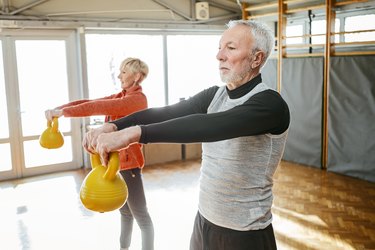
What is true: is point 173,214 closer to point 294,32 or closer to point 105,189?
point 105,189

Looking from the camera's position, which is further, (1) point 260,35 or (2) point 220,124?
(1) point 260,35

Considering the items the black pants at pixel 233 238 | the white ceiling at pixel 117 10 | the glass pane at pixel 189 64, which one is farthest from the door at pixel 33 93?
the black pants at pixel 233 238

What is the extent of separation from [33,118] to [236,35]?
508 centimetres

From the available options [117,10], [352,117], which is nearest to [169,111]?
[352,117]

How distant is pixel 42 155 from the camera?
5.93 metres

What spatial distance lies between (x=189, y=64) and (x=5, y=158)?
3.35 metres

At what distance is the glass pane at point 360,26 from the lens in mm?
5281

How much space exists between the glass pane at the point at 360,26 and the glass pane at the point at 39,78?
4025mm

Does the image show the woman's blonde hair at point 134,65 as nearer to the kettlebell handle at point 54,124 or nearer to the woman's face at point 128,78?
the woman's face at point 128,78

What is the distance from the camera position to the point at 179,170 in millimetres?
5973

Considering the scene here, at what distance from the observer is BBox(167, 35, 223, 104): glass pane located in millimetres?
6957

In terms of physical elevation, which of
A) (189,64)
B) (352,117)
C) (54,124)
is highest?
(189,64)

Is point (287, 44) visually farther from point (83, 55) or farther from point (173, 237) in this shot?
point (173, 237)

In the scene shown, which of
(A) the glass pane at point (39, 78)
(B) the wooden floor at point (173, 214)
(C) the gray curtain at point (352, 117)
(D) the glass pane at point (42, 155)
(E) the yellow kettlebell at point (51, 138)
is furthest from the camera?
(D) the glass pane at point (42, 155)
